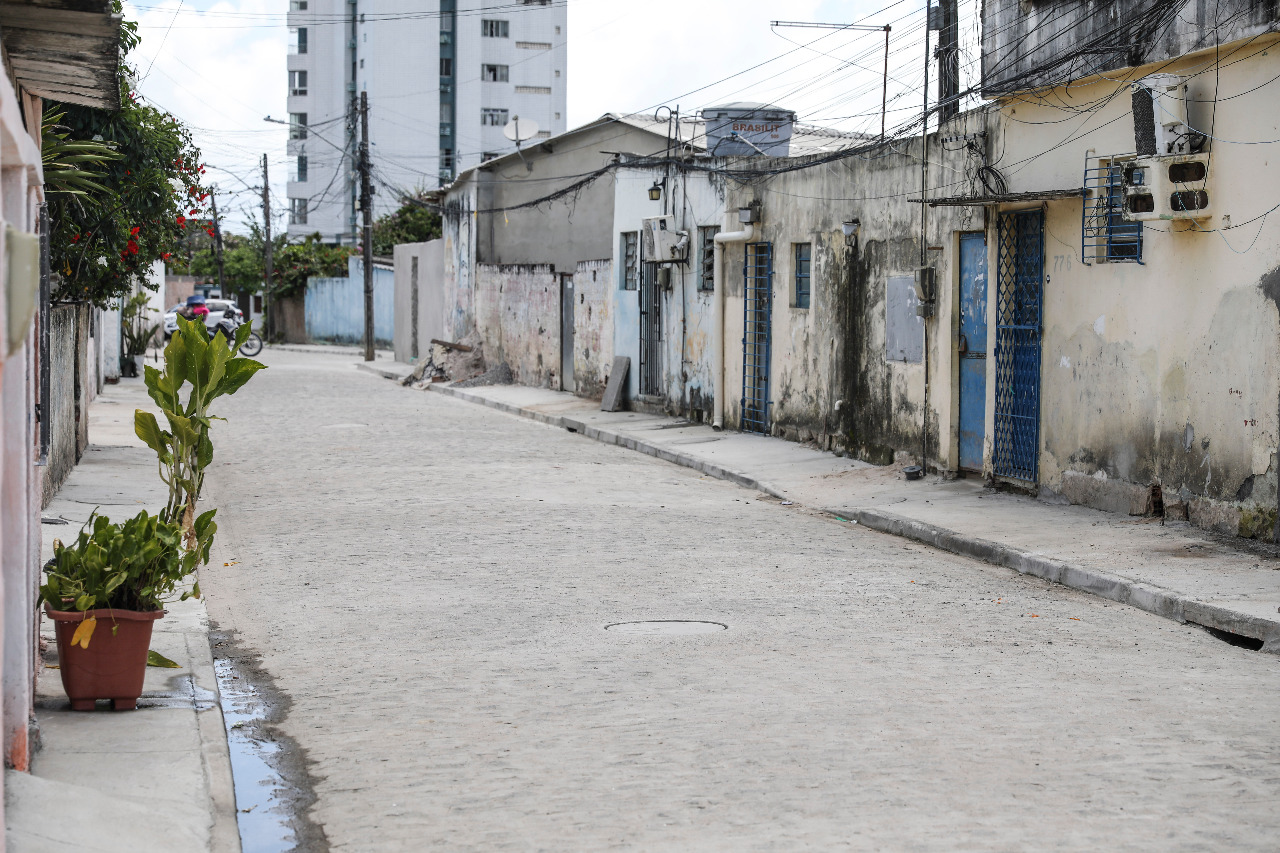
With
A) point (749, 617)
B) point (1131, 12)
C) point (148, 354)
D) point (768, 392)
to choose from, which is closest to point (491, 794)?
point (749, 617)

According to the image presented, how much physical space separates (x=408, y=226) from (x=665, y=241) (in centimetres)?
3837

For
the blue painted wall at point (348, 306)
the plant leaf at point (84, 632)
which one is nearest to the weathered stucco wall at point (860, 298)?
the plant leaf at point (84, 632)

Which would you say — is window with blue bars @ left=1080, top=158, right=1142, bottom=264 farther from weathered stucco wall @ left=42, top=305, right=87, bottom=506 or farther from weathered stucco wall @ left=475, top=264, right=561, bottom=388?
weathered stucco wall @ left=475, top=264, right=561, bottom=388

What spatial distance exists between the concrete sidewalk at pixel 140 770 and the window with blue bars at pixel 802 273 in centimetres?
1177

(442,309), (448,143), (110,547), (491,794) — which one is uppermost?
(448,143)

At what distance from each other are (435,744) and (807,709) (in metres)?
1.69

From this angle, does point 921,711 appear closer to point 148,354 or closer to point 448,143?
point 148,354

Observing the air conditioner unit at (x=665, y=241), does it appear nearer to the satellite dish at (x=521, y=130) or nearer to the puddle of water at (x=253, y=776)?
the satellite dish at (x=521, y=130)

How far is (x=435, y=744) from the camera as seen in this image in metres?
6.02

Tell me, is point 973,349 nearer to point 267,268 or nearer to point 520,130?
point 520,130

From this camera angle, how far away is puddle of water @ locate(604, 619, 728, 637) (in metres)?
8.16

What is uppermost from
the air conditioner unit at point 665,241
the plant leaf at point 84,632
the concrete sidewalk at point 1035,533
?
the air conditioner unit at point 665,241

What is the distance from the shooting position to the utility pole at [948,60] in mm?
14766

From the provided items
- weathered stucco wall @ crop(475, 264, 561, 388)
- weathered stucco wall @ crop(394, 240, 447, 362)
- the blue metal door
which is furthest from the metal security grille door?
weathered stucco wall @ crop(394, 240, 447, 362)
